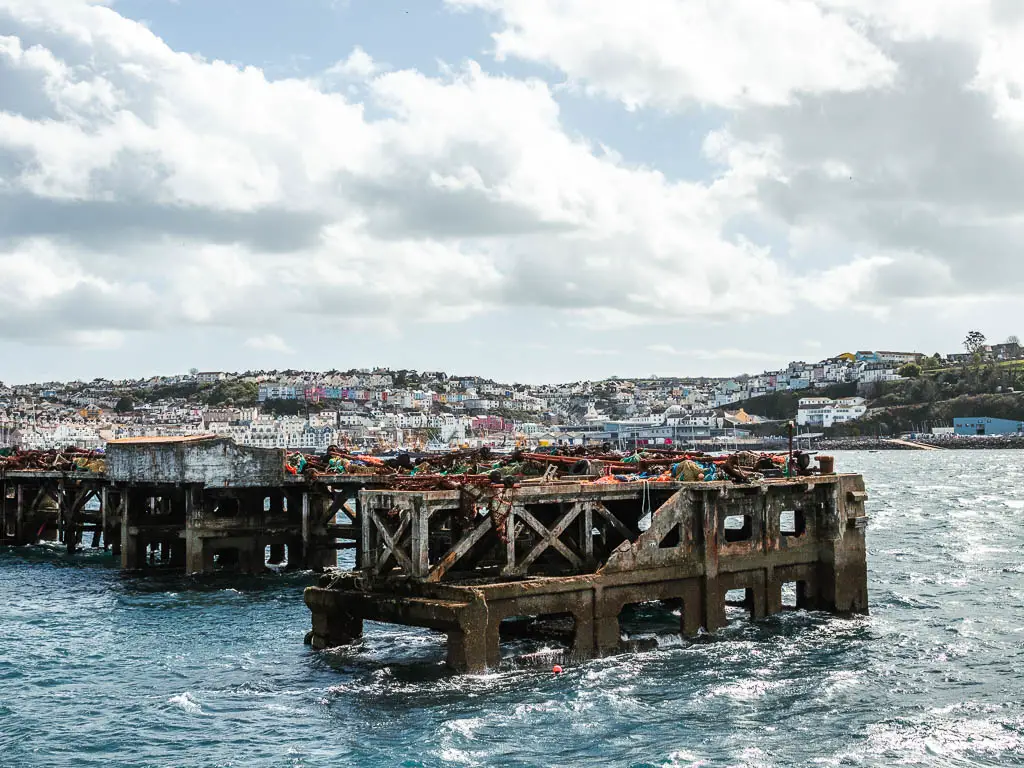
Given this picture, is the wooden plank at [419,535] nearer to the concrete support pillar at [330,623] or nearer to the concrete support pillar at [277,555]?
the concrete support pillar at [330,623]

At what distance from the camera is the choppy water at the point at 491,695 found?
2019 cm

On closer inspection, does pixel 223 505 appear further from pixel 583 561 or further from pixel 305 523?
pixel 583 561

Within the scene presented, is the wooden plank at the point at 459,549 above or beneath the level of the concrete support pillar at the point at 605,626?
above

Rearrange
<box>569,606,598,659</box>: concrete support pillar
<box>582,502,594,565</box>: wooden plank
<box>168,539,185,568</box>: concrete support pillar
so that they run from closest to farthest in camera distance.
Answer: <box>569,606,598,659</box>: concrete support pillar < <box>582,502,594,565</box>: wooden plank < <box>168,539,185,568</box>: concrete support pillar

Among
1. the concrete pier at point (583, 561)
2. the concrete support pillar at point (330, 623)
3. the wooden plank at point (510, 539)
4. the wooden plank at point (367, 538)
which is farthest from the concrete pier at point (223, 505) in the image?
the wooden plank at point (510, 539)

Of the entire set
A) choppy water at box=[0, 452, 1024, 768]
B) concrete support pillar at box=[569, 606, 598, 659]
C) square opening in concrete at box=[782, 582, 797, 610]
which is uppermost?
concrete support pillar at box=[569, 606, 598, 659]

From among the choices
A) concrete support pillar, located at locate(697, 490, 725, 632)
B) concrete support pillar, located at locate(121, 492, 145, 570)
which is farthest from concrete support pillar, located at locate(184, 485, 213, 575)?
concrete support pillar, located at locate(697, 490, 725, 632)

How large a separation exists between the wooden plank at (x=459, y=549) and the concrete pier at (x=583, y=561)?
4cm

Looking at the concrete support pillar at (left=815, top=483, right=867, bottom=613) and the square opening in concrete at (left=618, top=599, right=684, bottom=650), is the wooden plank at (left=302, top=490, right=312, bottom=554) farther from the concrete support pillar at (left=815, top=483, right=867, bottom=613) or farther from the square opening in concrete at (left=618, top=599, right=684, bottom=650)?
the concrete support pillar at (left=815, top=483, right=867, bottom=613)

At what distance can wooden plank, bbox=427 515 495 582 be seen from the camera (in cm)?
2460

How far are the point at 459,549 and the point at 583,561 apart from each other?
167 inches

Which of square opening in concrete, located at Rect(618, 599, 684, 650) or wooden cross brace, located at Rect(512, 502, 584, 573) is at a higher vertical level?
wooden cross brace, located at Rect(512, 502, 584, 573)

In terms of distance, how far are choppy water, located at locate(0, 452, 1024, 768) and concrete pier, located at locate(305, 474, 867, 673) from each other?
3.05 ft

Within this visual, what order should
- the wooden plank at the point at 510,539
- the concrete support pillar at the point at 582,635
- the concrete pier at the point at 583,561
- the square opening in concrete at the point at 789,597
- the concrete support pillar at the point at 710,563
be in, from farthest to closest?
the square opening in concrete at the point at 789,597
the concrete support pillar at the point at 710,563
the wooden plank at the point at 510,539
the concrete support pillar at the point at 582,635
the concrete pier at the point at 583,561
